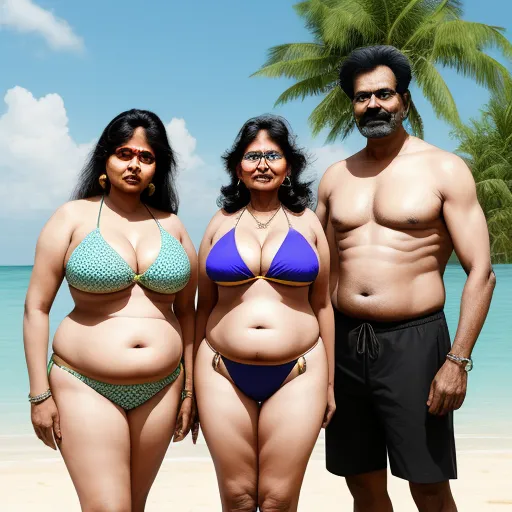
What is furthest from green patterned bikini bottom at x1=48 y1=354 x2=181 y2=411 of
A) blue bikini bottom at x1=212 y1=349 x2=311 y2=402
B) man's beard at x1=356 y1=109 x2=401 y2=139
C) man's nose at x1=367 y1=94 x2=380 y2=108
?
man's nose at x1=367 y1=94 x2=380 y2=108

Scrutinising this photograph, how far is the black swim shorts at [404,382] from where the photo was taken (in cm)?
461

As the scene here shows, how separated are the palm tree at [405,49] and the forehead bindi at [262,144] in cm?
2627

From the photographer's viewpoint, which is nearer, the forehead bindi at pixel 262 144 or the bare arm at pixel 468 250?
the forehead bindi at pixel 262 144

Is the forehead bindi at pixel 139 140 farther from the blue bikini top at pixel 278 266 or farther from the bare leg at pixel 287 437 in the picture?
the bare leg at pixel 287 437

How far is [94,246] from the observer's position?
4.07 metres

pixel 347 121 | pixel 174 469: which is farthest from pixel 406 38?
pixel 174 469

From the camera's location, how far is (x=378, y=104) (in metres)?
4.67

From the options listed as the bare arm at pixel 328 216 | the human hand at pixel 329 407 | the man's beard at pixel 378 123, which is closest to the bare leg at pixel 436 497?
the human hand at pixel 329 407

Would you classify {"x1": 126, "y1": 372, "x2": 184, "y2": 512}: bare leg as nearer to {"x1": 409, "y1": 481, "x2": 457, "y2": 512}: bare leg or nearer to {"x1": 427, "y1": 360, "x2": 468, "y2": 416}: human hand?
{"x1": 427, "y1": 360, "x2": 468, "y2": 416}: human hand

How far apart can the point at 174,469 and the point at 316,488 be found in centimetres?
184

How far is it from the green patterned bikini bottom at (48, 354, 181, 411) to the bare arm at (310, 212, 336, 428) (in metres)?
1.02

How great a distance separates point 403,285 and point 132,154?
5.88ft

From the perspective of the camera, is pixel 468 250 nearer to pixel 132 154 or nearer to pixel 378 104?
pixel 378 104

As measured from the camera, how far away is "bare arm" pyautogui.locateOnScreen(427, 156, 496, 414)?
4.46 metres
